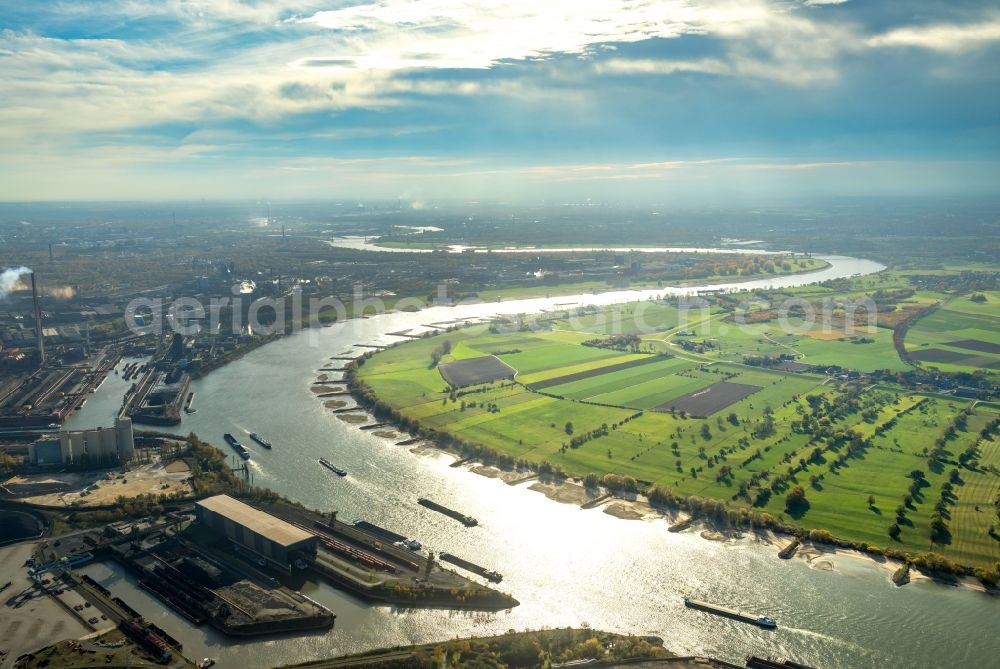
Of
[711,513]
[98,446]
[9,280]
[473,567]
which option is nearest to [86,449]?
[98,446]

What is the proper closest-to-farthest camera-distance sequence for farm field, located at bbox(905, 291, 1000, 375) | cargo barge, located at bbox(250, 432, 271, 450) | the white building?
1. the white building
2. cargo barge, located at bbox(250, 432, 271, 450)
3. farm field, located at bbox(905, 291, 1000, 375)

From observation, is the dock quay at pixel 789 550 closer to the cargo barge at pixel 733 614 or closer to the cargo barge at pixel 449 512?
the cargo barge at pixel 733 614

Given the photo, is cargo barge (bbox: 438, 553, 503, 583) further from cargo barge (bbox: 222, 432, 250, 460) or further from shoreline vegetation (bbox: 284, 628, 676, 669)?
cargo barge (bbox: 222, 432, 250, 460)

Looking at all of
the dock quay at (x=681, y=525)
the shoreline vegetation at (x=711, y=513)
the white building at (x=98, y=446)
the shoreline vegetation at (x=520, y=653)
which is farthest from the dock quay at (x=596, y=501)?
the white building at (x=98, y=446)

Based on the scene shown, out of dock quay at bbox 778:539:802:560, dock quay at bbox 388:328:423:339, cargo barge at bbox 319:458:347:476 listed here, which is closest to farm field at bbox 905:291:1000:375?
dock quay at bbox 778:539:802:560

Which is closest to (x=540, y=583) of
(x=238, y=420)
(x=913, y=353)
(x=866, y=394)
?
(x=238, y=420)

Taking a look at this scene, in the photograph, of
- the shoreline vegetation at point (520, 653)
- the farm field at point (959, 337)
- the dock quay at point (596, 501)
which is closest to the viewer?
the shoreline vegetation at point (520, 653)

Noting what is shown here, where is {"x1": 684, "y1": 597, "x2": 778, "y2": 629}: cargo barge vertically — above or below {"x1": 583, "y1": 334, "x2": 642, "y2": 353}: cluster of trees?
below
